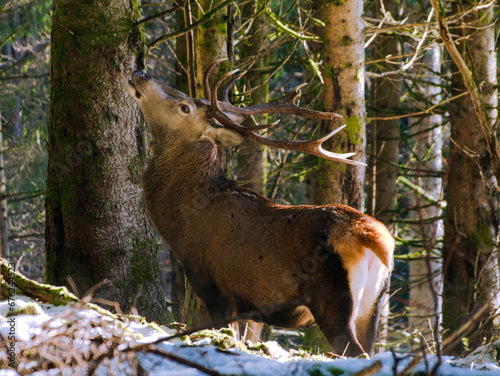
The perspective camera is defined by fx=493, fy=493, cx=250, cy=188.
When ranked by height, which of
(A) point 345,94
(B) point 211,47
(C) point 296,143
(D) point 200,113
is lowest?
(C) point 296,143

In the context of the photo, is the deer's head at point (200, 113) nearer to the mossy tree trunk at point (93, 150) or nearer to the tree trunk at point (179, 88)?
the mossy tree trunk at point (93, 150)

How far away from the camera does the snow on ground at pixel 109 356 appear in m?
2.12

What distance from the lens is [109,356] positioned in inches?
91.5

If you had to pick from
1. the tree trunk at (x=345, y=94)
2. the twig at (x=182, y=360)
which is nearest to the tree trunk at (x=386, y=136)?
the tree trunk at (x=345, y=94)

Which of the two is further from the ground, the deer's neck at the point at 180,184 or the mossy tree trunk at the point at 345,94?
the mossy tree trunk at the point at 345,94

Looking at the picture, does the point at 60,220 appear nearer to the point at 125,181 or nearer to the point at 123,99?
the point at 125,181

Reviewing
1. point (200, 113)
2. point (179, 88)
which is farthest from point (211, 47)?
point (179, 88)

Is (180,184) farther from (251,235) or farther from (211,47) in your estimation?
(211,47)

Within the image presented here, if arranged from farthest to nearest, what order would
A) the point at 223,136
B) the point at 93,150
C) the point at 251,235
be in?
the point at 223,136
the point at 93,150
the point at 251,235

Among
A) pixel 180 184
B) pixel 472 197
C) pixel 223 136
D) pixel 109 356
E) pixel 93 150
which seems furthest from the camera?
pixel 472 197

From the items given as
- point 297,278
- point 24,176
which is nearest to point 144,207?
point 297,278

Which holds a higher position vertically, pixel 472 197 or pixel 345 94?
pixel 345 94

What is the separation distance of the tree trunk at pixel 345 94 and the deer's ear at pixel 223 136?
36.0 inches

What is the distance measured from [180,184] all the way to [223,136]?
0.64 metres
